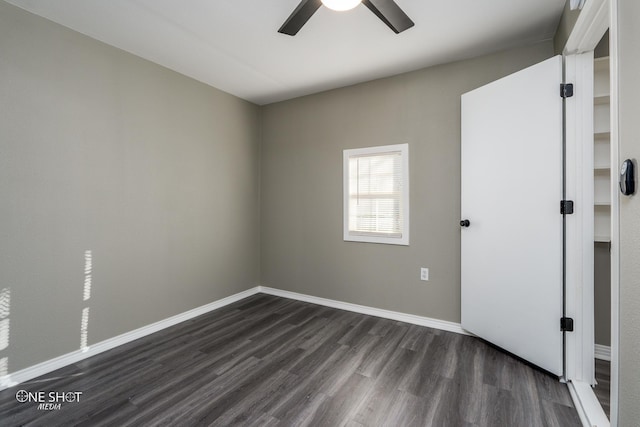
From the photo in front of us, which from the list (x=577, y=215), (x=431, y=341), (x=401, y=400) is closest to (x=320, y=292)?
(x=431, y=341)

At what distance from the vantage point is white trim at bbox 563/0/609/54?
4.93ft

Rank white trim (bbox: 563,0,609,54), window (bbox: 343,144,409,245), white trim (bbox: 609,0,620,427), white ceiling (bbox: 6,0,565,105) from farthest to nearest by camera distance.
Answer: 1. window (bbox: 343,144,409,245)
2. white ceiling (bbox: 6,0,565,105)
3. white trim (bbox: 563,0,609,54)
4. white trim (bbox: 609,0,620,427)

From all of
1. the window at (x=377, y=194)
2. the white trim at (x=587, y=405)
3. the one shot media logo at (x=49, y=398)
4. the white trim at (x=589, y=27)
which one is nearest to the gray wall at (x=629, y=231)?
the white trim at (x=589, y=27)

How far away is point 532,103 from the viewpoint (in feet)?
6.97

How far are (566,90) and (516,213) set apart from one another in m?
0.89

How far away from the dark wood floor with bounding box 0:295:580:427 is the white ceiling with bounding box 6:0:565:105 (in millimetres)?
2621

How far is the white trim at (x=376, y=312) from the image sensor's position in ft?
9.37

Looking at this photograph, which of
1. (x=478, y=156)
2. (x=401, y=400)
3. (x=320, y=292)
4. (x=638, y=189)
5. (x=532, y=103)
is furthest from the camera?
(x=320, y=292)

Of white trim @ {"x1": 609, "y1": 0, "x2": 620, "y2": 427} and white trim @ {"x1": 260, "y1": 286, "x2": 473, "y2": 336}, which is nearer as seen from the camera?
white trim @ {"x1": 609, "y1": 0, "x2": 620, "y2": 427}

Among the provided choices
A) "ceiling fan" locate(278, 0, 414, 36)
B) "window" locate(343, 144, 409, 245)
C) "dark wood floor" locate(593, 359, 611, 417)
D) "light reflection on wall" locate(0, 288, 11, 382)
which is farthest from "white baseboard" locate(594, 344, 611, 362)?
"light reflection on wall" locate(0, 288, 11, 382)

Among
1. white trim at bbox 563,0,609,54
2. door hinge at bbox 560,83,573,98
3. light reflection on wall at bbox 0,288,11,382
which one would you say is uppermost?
white trim at bbox 563,0,609,54

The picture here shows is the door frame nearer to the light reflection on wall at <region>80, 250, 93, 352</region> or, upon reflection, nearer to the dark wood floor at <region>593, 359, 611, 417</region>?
the dark wood floor at <region>593, 359, 611, 417</region>

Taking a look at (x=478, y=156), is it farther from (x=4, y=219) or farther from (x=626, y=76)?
(x=4, y=219)

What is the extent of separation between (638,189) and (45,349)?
3.49 meters
